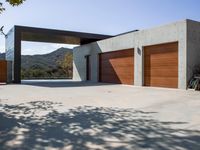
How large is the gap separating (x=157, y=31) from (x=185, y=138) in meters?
12.7

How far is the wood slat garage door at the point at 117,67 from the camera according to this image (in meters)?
19.6

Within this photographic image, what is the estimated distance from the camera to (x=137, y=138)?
4.78 meters

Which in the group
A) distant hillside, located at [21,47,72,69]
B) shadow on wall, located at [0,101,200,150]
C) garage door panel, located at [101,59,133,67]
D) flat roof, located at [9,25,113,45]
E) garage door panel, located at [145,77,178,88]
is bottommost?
shadow on wall, located at [0,101,200,150]

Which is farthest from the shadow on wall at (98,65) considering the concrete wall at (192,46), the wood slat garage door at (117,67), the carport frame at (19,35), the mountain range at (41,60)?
the mountain range at (41,60)

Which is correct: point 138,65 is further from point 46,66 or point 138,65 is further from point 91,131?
point 46,66

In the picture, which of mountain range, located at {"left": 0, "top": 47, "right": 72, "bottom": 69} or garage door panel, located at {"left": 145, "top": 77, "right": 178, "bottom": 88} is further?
mountain range, located at {"left": 0, "top": 47, "right": 72, "bottom": 69}

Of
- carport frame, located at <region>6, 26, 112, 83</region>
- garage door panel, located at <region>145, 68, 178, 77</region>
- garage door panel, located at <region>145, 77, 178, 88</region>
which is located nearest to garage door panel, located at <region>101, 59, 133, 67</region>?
garage door panel, located at <region>145, 68, 178, 77</region>

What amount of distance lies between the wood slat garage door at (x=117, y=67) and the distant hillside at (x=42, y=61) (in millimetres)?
25697

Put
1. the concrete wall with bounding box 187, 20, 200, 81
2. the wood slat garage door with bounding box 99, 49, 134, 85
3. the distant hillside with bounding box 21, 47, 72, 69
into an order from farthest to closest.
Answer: the distant hillside with bounding box 21, 47, 72, 69 → the wood slat garage door with bounding box 99, 49, 134, 85 → the concrete wall with bounding box 187, 20, 200, 81

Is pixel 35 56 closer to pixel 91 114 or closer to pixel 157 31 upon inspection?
pixel 157 31

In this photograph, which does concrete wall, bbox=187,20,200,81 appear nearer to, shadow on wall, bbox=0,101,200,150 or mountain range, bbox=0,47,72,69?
shadow on wall, bbox=0,101,200,150

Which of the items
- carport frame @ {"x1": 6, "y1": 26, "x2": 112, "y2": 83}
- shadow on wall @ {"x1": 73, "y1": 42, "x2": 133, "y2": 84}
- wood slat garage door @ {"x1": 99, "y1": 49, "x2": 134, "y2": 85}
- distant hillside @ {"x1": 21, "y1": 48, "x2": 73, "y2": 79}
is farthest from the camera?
distant hillside @ {"x1": 21, "y1": 48, "x2": 73, "y2": 79}

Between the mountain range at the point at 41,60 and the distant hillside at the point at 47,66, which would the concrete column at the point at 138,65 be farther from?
the mountain range at the point at 41,60

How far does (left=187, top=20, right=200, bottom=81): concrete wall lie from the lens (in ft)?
47.8
